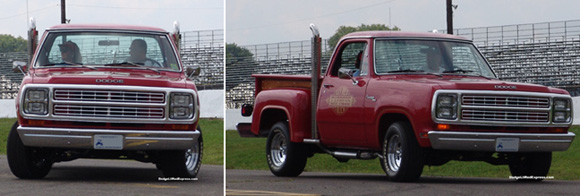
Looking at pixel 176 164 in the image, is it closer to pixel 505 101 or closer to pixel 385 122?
pixel 385 122

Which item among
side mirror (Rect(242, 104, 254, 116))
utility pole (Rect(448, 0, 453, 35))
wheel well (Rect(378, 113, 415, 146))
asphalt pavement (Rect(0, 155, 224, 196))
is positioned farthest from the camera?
utility pole (Rect(448, 0, 453, 35))

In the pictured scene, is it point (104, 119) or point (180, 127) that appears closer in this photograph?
point (104, 119)

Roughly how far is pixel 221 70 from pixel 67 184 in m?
2.58

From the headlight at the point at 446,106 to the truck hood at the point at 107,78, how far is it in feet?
8.00

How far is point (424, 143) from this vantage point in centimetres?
1013

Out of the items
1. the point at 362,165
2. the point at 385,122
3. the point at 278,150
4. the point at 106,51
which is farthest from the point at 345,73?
the point at 362,165

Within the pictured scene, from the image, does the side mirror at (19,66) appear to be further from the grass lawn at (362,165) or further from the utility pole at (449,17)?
the utility pole at (449,17)

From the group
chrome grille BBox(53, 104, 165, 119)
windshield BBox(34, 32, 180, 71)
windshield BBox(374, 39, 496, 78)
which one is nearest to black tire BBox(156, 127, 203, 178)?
chrome grille BBox(53, 104, 165, 119)

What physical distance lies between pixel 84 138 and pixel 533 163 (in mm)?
4422

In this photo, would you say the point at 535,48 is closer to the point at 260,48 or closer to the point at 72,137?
the point at 260,48

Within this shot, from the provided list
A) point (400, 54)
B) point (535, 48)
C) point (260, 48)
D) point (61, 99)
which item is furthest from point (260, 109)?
point (535, 48)

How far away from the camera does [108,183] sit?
10336 mm

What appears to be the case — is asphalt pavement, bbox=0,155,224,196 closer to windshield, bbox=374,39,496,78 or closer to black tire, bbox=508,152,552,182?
windshield, bbox=374,39,496,78

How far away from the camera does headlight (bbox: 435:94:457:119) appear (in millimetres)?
10078
